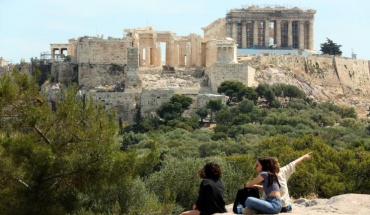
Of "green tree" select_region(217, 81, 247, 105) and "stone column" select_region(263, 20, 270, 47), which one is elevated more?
"stone column" select_region(263, 20, 270, 47)

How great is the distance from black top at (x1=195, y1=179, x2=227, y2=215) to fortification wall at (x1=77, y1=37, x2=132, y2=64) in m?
49.8

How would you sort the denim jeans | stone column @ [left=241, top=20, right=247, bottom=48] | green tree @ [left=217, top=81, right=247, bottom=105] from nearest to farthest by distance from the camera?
the denim jeans → green tree @ [left=217, top=81, right=247, bottom=105] → stone column @ [left=241, top=20, right=247, bottom=48]

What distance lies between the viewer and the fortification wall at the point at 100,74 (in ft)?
212

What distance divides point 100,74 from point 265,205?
165 feet

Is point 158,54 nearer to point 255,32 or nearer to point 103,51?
point 103,51

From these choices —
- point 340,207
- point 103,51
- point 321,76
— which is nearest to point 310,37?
point 321,76

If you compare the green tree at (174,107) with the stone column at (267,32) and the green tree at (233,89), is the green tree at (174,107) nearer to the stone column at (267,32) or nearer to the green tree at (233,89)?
the green tree at (233,89)

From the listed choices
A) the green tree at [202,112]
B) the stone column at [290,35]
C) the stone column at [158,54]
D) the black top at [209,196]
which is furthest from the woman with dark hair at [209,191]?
the stone column at [290,35]

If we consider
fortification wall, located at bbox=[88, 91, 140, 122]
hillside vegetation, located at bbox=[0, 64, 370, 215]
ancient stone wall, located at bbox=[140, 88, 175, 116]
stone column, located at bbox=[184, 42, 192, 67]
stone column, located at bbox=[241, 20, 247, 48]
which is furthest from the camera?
stone column, located at bbox=[241, 20, 247, 48]

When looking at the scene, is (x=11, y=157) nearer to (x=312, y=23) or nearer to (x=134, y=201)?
(x=134, y=201)

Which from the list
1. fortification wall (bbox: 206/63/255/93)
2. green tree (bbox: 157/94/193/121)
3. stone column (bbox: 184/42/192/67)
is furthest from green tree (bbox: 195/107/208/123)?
stone column (bbox: 184/42/192/67)

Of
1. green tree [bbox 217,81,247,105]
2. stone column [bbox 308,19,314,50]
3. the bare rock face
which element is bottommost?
green tree [bbox 217,81,247,105]

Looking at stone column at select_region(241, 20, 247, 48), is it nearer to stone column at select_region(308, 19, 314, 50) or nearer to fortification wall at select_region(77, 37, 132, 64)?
stone column at select_region(308, 19, 314, 50)

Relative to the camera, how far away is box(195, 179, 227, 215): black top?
50.2 feet
